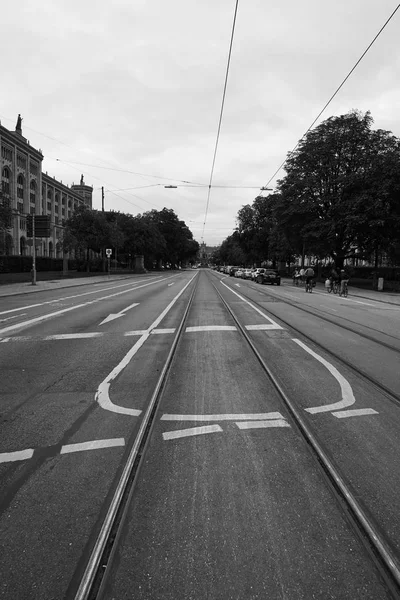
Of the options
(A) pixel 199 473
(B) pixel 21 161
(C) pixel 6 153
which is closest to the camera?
(A) pixel 199 473

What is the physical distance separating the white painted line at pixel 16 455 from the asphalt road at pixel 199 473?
0.02m

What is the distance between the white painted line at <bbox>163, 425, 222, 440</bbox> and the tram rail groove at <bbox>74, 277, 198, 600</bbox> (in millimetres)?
202

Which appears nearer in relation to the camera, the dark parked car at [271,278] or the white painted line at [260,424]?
the white painted line at [260,424]

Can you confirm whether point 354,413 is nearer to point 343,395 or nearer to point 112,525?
point 343,395

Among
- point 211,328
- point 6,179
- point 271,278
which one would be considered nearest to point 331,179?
point 271,278

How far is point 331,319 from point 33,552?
462 inches

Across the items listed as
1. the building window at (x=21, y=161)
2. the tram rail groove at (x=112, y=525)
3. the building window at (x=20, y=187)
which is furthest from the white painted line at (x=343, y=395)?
the building window at (x=21, y=161)

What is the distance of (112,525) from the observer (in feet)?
8.43

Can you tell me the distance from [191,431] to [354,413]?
6.25ft

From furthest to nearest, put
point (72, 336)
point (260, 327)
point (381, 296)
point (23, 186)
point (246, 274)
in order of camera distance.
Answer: point (23, 186) → point (246, 274) → point (381, 296) → point (260, 327) → point (72, 336)

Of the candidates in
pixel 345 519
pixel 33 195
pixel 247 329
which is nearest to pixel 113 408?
pixel 345 519

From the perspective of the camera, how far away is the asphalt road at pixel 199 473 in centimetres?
220

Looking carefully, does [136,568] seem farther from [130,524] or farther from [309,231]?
[309,231]

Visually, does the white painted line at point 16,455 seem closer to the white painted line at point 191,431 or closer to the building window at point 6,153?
the white painted line at point 191,431
